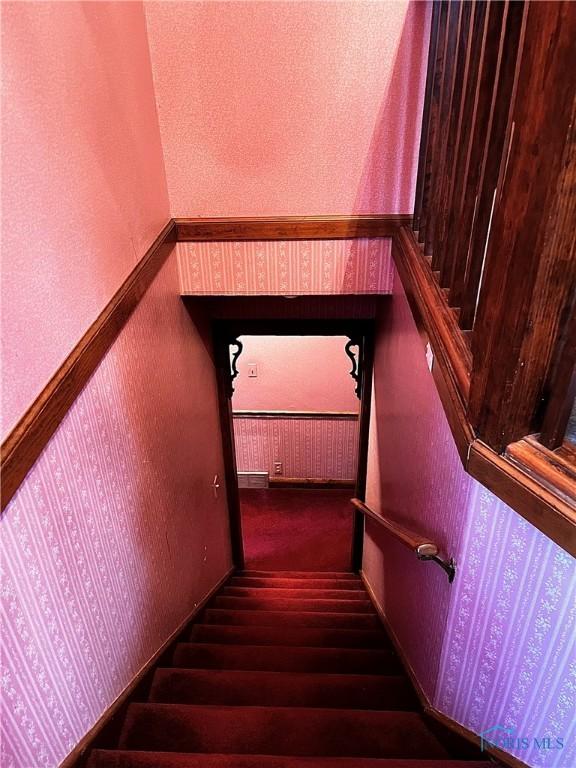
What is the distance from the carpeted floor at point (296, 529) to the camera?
Answer: 4.61 metres

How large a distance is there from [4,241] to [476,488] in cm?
114

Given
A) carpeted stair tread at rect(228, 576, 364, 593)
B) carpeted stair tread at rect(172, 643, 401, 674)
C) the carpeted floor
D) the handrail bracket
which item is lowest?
the carpeted floor

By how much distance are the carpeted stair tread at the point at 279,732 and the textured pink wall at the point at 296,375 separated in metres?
3.52

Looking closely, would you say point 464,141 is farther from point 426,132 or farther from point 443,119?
point 426,132

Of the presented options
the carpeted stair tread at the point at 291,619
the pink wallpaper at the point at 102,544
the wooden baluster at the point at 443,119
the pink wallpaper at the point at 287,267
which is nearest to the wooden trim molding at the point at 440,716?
the carpeted stair tread at the point at 291,619

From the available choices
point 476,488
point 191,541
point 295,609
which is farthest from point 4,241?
point 295,609

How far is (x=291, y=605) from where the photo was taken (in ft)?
10.1

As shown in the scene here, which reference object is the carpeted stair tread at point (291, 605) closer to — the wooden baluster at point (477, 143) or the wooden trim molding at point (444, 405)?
the wooden trim molding at point (444, 405)

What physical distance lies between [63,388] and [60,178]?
52 cm

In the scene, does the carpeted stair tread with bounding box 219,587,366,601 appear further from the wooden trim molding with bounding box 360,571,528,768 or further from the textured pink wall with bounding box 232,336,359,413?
the textured pink wall with bounding box 232,336,359,413

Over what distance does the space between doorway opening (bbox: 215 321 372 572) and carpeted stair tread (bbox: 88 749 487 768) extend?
3.05m

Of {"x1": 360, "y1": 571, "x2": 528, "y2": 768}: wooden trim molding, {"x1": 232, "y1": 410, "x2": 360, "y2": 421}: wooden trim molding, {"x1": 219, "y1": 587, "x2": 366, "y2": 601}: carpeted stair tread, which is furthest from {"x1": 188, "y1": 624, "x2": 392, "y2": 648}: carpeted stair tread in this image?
{"x1": 232, "y1": 410, "x2": 360, "y2": 421}: wooden trim molding

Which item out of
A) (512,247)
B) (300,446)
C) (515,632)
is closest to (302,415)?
(300,446)

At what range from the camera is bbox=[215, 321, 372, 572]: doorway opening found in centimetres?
477
